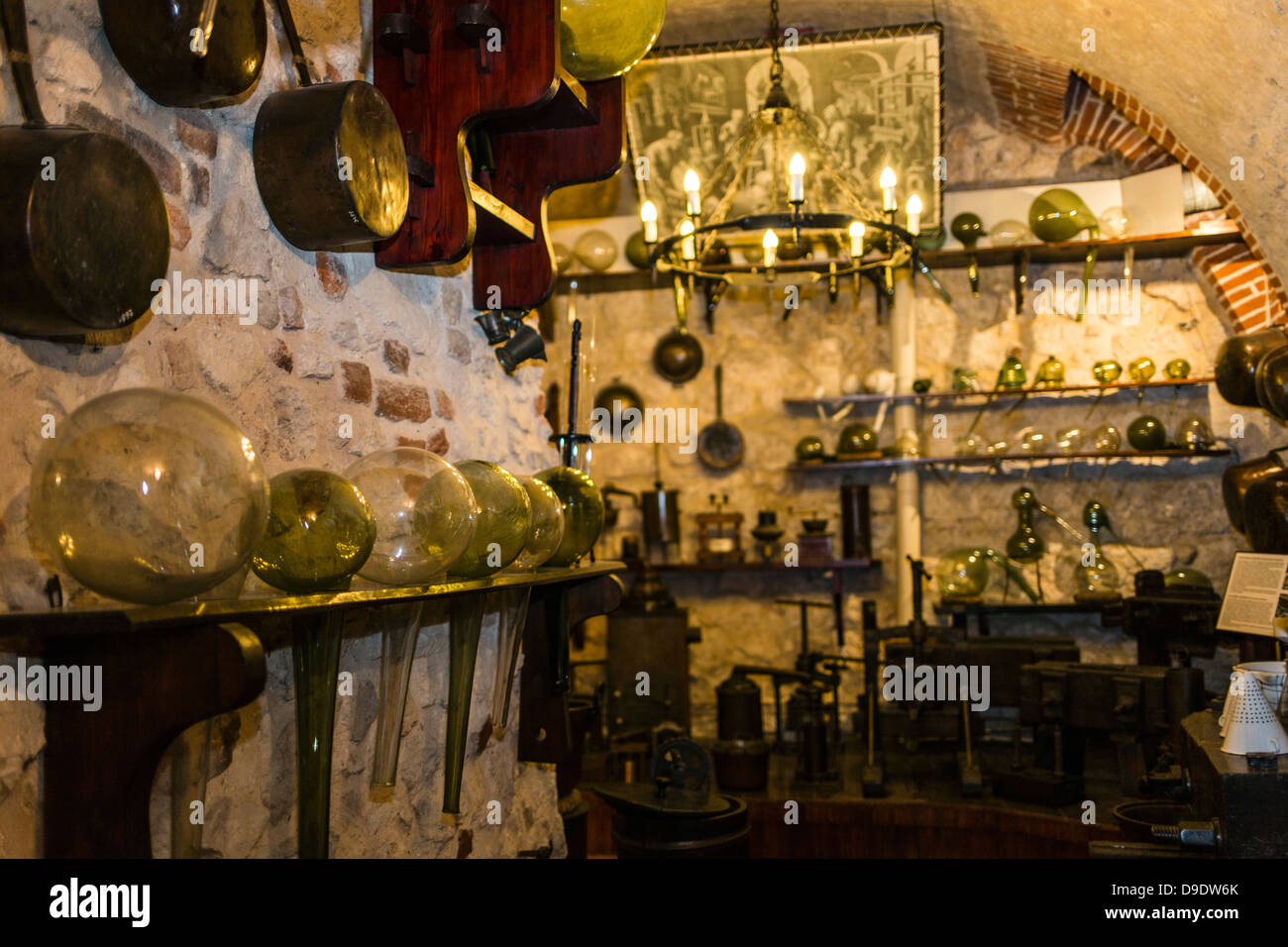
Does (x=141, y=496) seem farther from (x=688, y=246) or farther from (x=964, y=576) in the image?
(x=964, y=576)

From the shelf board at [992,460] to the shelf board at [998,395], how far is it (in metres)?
0.33

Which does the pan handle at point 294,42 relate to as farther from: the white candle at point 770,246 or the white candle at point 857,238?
the white candle at point 857,238

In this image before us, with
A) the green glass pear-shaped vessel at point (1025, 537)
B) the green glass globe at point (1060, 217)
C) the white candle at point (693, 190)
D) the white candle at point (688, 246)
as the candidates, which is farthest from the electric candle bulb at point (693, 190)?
the green glass pear-shaped vessel at point (1025, 537)

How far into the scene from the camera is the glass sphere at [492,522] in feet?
5.49

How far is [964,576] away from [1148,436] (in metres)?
1.19

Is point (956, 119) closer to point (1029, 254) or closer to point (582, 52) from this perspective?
point (1029, 254)

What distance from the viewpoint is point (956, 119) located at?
6.15m

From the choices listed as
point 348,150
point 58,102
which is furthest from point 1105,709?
point 58,102

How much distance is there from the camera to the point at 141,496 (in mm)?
1026

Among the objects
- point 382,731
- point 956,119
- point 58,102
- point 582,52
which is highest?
point 956,119

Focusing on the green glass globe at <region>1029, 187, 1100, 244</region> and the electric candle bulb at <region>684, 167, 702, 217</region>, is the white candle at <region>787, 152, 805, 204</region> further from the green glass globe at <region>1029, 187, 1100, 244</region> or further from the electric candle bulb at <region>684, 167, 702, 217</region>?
the green glass globe at <region>1029, 187, 1100, 244</region>

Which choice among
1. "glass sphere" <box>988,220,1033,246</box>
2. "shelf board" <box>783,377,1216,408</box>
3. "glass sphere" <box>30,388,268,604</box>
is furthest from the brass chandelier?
"glass sphere" <box>30,388,268,604</box>

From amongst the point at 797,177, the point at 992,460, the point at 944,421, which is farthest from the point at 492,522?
the point at 944,421
